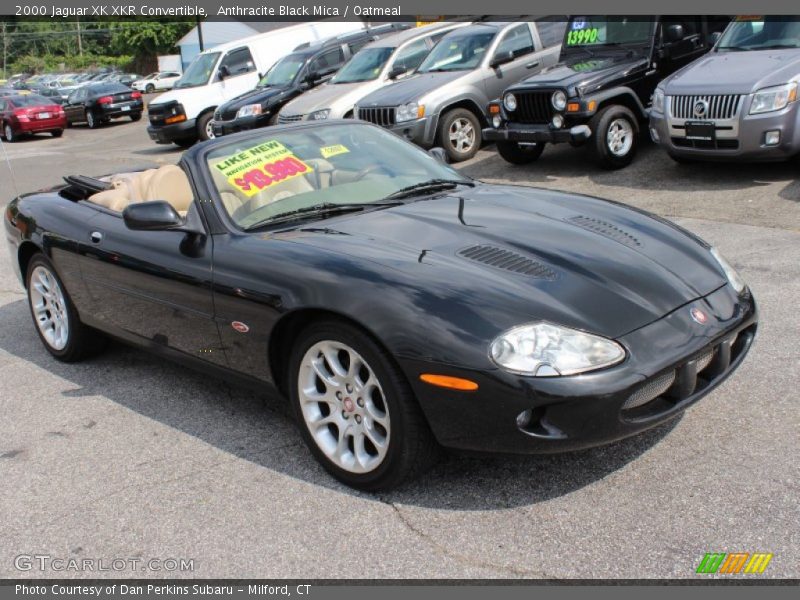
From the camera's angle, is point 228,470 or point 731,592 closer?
point 731,592

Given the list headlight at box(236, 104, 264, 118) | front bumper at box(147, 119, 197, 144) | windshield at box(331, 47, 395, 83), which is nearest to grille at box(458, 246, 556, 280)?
windshield at box(331, 47, 395, 83)

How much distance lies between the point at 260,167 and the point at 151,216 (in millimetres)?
620

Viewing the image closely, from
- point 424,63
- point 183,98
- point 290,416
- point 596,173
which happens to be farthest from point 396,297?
point 183,98

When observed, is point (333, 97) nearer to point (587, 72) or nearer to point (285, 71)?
point (285, 71)

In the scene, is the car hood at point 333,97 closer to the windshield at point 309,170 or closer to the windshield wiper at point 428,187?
the windshield at point 309,170

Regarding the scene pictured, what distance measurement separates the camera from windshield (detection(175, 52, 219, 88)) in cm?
1964

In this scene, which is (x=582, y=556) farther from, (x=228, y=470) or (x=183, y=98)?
(x=183, y=98)

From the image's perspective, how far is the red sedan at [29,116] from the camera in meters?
28.7

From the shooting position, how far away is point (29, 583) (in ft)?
10.6

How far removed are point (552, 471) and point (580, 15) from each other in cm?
953

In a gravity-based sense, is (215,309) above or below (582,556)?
above

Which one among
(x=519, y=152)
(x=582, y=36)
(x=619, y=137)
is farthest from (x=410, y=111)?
(x=619, y=137)

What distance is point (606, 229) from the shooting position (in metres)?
4.04

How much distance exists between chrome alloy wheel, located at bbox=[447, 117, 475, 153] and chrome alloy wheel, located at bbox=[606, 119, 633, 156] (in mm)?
2651
